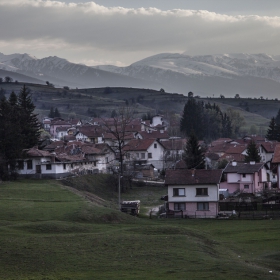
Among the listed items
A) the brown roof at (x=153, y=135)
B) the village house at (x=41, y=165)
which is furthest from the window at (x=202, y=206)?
the brown roof at (x=153, y=135)

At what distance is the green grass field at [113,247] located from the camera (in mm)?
27828

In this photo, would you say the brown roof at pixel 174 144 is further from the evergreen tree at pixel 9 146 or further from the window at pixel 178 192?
the window at pixel 178 192

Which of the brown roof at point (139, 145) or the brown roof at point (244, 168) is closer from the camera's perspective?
the brown roof at point (244, 168)

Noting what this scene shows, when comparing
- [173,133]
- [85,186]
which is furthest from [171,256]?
[173,133]

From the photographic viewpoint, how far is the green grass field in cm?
2783

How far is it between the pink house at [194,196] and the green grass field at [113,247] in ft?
30.0

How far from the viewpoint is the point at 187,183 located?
6166 cm

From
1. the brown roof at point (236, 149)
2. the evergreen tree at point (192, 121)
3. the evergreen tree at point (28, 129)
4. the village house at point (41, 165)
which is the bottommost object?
the village house at point (41, 165)

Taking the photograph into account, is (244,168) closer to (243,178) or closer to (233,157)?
(243,178)

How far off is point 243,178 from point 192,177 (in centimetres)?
1405

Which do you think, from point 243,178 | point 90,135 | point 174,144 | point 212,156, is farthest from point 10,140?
point 90,135

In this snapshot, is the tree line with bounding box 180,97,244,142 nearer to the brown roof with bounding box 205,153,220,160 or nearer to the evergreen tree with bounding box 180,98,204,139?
the evergreen tree with bounding box 180,98,204,139

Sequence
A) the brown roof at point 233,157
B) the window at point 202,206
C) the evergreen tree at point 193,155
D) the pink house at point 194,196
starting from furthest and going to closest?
the brown roof at point 233,157
the evergreen tree at point 193,155
the window at point 202,206
the pink house at point 194,196

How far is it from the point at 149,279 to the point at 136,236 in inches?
386
